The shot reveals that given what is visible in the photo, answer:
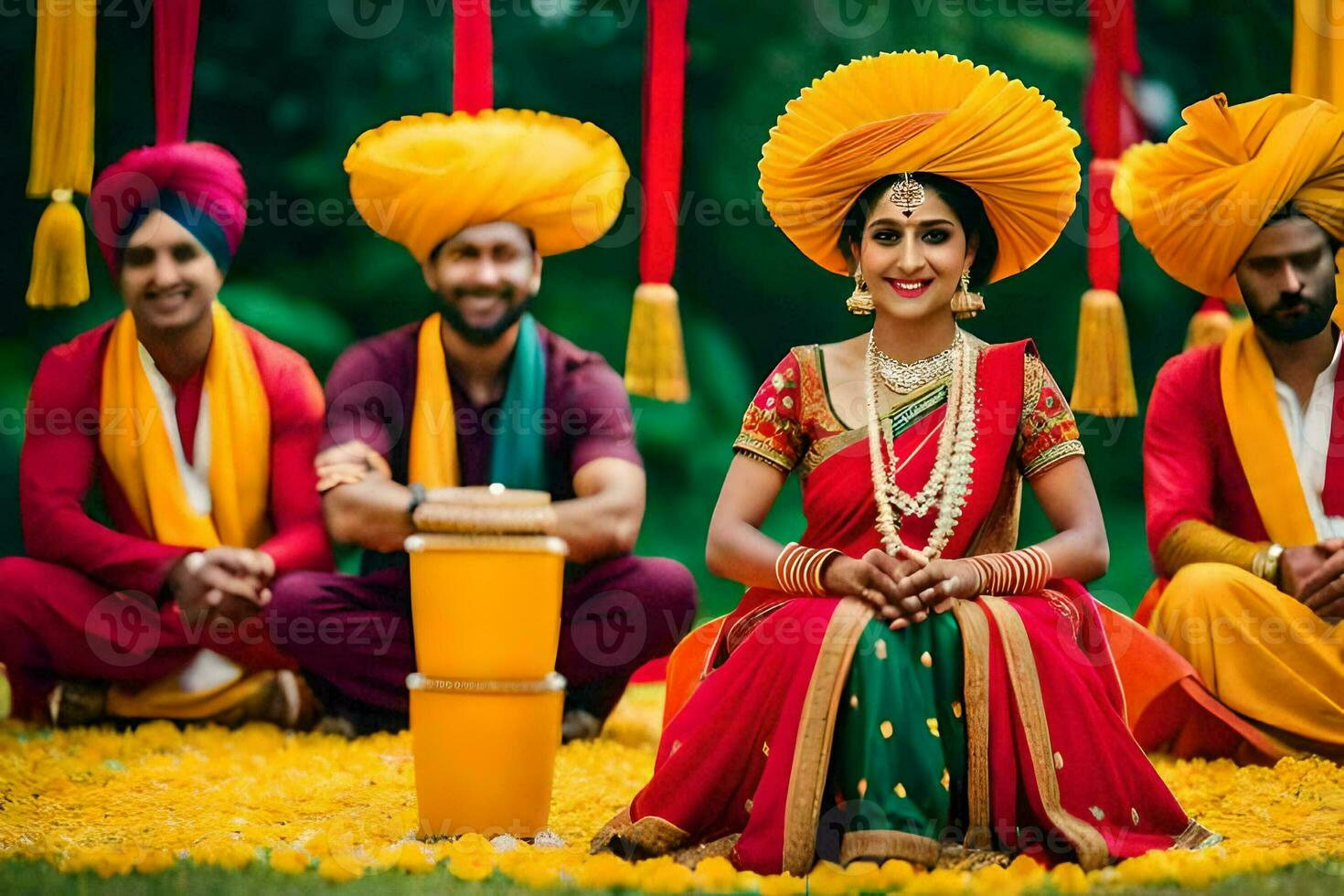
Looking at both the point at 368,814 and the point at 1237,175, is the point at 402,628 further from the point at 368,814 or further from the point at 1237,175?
the point at 1237,175

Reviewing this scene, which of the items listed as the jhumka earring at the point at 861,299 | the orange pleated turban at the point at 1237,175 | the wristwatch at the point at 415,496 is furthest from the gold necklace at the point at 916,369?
the wristwatch at the point at 415,496

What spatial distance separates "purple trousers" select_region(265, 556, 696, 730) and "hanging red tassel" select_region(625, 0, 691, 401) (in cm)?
66

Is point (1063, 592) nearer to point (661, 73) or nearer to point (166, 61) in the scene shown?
point (661, 73)

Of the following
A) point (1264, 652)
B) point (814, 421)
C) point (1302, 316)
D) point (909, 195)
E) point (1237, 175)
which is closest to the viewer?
point (909, 195)

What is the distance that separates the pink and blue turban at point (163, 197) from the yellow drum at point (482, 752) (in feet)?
8.17

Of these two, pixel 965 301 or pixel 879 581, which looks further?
pixel 965 301

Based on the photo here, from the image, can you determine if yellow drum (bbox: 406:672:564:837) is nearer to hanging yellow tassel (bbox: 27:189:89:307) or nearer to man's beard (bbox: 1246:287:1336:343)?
hanging yellow tassel (bbox: 27:189:89:307)

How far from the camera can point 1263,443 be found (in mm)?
5273

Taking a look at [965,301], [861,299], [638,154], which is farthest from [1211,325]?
[861,299]

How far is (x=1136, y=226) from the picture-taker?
543 cm

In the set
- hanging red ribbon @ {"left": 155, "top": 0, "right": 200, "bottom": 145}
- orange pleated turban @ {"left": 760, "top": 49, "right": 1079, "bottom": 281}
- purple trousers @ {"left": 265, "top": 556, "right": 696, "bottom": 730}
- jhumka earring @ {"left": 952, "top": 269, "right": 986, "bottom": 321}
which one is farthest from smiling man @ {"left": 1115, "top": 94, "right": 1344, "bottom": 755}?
hanging red ribbon @ {"left": 155, "top": 0, "right": 200, "bottom": 145}

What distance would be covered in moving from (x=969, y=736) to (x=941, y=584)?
323 mm

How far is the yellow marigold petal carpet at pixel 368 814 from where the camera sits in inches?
132

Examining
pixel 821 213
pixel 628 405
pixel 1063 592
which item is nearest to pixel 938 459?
pixel 1063 592
